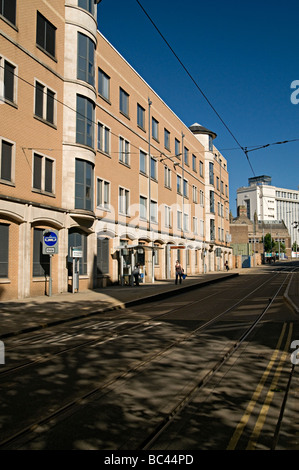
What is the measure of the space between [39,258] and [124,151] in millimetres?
12308

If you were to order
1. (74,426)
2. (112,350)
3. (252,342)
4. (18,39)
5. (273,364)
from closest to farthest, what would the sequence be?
(74,426)
(273,364)
(112,350)
(252,342)
(18,39)

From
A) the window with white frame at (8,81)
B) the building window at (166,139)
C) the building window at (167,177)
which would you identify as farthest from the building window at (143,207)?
the window with white frame at (8,81)

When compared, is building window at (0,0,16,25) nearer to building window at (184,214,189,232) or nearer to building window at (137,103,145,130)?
building window at (137,103,145,130)

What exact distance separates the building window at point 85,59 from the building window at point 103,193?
5883 millimetres

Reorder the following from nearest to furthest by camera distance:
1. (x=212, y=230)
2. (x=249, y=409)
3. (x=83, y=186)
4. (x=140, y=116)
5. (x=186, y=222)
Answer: (x=249, y=409) < (x=83, y=186) < (x=140, y=116) < (x=186, y=222) < (x=212, y=230)

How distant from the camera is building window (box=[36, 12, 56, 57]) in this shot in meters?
20.2

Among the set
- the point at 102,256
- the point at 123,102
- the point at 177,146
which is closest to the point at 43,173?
the point at 102,256

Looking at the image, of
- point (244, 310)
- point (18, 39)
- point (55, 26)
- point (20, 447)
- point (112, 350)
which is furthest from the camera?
point (55, 26)

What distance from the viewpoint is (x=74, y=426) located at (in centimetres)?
459

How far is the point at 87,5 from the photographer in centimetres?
2341

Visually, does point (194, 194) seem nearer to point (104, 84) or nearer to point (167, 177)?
point (167, 177)

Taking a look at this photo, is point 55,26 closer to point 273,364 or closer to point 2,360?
point 2,360
